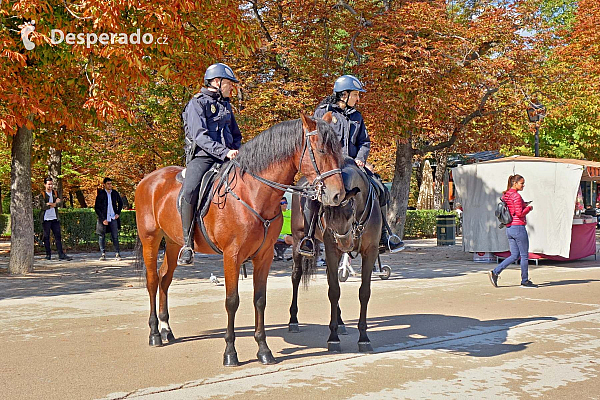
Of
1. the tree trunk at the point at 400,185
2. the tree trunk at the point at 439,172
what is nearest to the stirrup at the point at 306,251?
the tree trunk at the point at 400,185

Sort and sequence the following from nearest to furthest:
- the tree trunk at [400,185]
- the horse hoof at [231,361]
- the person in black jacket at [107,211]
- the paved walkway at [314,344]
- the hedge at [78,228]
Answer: the paved walkway at [314,344]
the horse hoof at [231,361]
the person in black jacket at [107,211]
the hedge at [78,228]
the tree trunk at [400,185]

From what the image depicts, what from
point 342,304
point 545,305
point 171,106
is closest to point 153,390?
point 342,304

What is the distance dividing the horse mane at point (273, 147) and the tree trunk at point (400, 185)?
1623cm

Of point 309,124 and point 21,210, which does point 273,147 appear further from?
point 21,210

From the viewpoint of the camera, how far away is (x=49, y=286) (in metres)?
13.4

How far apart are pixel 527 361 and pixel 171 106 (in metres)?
16.3

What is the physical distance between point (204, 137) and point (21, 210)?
10.2 m

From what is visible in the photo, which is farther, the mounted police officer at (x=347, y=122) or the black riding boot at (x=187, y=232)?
the mounted police officer at (x=347, y=122)

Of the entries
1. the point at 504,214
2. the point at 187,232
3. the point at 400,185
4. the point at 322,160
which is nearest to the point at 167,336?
the point at 187,232

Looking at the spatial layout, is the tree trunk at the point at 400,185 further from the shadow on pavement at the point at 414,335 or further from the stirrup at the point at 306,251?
the stirrup at the point at 306,251

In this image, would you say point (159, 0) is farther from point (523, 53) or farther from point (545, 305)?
point (523, 53)

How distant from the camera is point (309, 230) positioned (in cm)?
787

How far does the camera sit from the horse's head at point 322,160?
617cm

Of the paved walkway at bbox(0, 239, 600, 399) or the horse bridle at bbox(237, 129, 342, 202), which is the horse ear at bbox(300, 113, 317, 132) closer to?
the horse bridle at bbox(237, 129, 342, 202)
